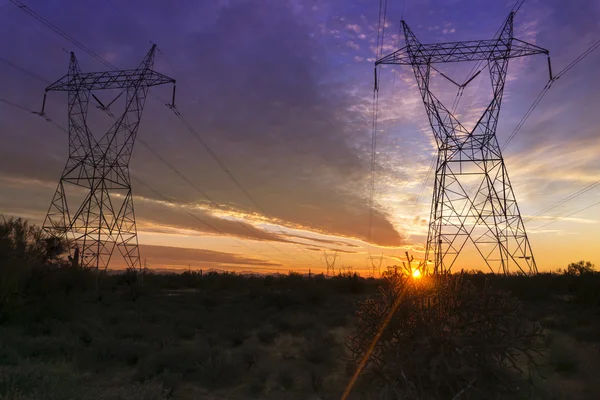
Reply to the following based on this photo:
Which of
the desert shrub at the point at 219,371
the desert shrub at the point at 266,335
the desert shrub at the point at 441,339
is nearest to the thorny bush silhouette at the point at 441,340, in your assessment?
the desert shrub at the point at 441,339

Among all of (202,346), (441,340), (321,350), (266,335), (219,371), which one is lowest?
(219,371)

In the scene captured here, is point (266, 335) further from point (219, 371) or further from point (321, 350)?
point (219, 371)

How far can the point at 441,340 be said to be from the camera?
390 inches

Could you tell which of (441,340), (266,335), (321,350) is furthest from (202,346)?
(441,340)

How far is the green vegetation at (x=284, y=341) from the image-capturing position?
9977 millimetres

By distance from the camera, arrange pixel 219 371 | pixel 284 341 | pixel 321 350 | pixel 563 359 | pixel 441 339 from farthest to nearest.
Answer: pixel 284 341 < pixel 321 350 < pixel 563 359 < pixel 219 371 < pixel 441 339

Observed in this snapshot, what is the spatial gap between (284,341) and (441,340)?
40.6 feet

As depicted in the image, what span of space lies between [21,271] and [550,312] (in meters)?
29.1

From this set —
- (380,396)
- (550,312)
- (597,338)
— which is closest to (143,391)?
(380,396)

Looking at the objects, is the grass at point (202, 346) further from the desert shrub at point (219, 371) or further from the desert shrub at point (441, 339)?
the desert shrub at point (441, 339)

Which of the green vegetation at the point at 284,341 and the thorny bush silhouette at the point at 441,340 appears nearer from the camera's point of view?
the thorny bush silhouette at the point at 441,340

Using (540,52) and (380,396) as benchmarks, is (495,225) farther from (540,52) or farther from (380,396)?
(380,396)

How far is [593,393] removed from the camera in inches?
504

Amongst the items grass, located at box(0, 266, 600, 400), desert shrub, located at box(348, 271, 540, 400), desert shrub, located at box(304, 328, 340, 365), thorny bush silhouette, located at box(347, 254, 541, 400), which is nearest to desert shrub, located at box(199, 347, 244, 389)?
grass, located at box(0, 266, 600, 400)
